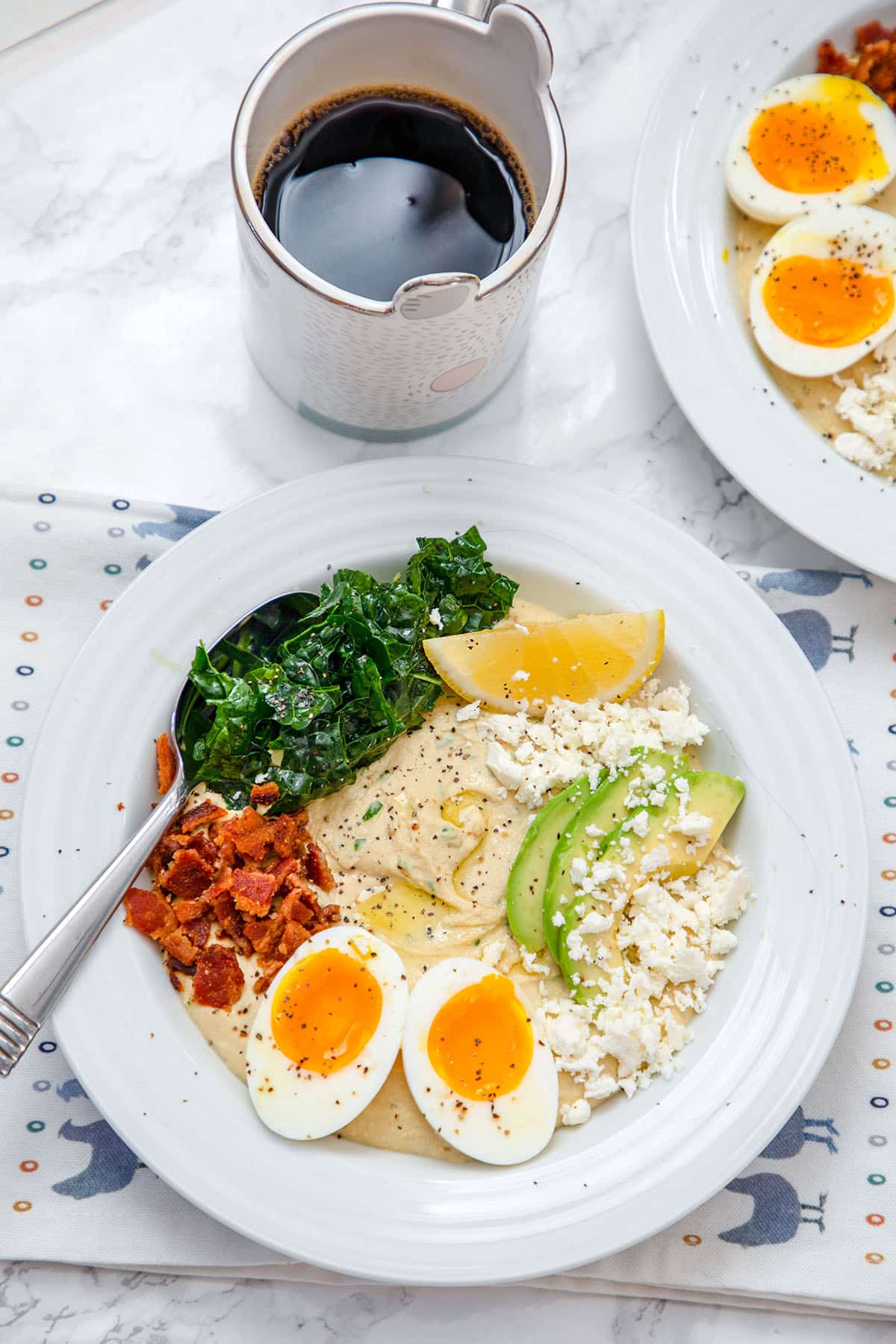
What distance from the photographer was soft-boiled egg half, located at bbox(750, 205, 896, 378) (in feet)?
8.02

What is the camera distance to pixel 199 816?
2.20 meters

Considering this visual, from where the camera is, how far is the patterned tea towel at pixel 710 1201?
2.15 m

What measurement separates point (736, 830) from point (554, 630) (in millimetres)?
542

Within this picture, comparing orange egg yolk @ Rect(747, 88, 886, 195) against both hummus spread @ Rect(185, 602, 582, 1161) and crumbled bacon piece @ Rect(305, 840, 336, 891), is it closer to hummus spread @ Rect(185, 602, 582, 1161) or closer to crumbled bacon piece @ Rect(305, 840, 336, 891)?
hummus spread @ Rect(185, 602, 582, 1161)

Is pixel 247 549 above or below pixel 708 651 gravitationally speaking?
above

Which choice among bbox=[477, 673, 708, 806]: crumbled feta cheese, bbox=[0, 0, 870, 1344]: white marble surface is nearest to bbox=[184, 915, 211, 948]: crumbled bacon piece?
bbox=[477, 673, 708, 806]: crumbled feta cheese

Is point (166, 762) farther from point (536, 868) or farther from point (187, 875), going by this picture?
point (536, 868)

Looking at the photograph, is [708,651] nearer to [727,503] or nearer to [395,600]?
[727,503]

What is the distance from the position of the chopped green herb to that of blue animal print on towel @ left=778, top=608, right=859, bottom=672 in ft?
2.09

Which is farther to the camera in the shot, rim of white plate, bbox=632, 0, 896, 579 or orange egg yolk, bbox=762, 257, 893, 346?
orange egg yolk, bbox=762, 257, 893, 346

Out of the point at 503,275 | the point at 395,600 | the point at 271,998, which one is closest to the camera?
the point at 503,275

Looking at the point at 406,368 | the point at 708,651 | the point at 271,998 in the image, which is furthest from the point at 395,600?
the point at 271,998

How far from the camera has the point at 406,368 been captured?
6.90ft

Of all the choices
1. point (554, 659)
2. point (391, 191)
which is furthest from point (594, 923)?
point (391, 191)
